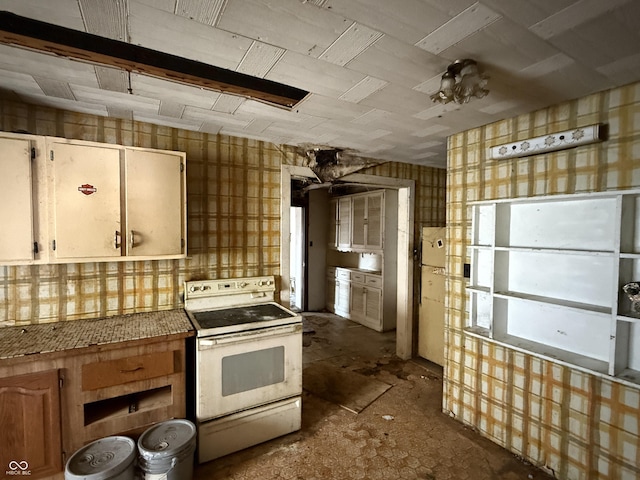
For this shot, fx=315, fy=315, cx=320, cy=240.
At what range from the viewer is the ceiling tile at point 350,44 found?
4.10ft

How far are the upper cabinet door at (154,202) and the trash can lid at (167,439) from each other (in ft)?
3.56

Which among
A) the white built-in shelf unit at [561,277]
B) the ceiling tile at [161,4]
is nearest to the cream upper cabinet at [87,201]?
the ceiling tile at [161,4]

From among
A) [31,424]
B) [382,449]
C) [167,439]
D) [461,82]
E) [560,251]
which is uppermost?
[461,82]

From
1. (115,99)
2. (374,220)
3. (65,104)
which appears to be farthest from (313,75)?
(374,220)

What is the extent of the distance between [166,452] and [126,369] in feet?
1.70

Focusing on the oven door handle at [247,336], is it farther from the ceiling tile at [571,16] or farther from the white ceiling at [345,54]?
the ceiling tile at [571,16]

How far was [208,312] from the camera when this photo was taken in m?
2.46

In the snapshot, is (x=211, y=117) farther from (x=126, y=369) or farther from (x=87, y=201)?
(x=126, y=369)

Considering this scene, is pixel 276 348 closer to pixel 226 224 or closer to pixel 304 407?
pixel 304 407

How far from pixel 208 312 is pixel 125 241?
79 cm

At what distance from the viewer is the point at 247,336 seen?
2.13 meters

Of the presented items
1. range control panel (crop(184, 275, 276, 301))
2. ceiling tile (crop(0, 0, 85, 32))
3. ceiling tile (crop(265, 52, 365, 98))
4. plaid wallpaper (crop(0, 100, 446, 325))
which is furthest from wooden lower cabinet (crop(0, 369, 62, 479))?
ceiling tile (crop(265, 52, 365, 98))

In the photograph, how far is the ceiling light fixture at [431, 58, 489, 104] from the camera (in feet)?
4.69

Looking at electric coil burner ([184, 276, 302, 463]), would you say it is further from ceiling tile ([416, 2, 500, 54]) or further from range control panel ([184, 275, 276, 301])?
ceiling tile ([416, 2, 500, 54])
